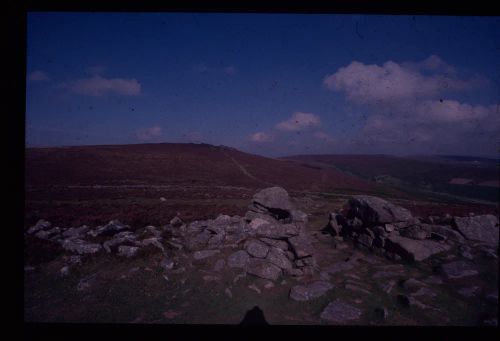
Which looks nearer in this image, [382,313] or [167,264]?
[382,313]

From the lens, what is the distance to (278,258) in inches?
327

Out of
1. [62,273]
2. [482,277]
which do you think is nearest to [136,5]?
[62,273]

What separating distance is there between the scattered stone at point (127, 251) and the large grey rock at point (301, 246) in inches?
206

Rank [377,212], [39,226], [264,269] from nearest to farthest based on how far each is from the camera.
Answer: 1. [264,269]
2. [377,212]
3. [39,226]

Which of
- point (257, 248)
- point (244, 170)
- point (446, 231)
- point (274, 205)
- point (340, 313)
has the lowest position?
point (340, 313)

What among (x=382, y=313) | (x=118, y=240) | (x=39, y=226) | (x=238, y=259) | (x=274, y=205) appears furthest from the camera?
(x=274, y=205)

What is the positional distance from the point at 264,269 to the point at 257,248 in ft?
3.38

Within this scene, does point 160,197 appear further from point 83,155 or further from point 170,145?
point 170,145

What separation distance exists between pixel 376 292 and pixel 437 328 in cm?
261

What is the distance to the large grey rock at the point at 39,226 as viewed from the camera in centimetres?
1114

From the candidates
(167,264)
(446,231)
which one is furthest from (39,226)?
(446,231)

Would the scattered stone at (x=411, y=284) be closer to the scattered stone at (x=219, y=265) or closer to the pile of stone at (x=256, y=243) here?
the pile of stone at (x=256, y=243)

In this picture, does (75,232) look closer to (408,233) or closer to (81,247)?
(81,247)

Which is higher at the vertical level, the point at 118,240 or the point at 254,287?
the point at 118,240
